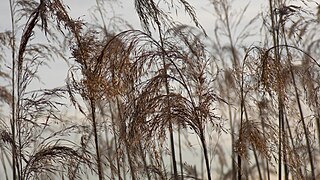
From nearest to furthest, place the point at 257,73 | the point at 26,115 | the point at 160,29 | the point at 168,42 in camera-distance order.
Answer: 1. the point at 160,29
2. the point at 168,42
3. the point at 257,73
4. the point at 26,115

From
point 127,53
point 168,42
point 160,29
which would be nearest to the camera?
point 160,29

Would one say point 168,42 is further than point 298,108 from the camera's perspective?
No

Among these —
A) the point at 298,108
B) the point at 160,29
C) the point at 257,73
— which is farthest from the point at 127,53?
the point at 298,108

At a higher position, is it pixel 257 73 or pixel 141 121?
pixel 257 73

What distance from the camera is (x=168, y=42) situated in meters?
4.37

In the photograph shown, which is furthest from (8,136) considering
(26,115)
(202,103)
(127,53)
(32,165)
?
(202,103)

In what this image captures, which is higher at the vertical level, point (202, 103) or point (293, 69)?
point (293, 69)

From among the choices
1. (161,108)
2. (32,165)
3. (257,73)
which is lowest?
(32,165)

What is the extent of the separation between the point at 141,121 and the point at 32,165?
3.87ft

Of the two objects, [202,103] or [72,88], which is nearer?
[202,103]

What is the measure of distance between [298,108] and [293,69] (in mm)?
566

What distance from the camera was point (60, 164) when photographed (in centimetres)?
468

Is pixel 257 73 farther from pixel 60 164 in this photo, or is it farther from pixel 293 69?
pixel 60 164

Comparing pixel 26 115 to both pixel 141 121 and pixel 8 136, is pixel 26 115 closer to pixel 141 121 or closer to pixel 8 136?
pixel 8 136
